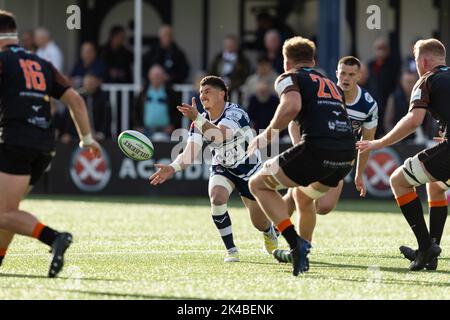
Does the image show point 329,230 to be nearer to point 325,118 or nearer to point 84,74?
point 325,118

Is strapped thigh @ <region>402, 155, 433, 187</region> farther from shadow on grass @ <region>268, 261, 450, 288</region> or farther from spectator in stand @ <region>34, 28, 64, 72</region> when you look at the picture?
spectator in stand @ <region>34, 28, 64, 72</region>

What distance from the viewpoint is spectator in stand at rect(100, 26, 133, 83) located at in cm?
2164

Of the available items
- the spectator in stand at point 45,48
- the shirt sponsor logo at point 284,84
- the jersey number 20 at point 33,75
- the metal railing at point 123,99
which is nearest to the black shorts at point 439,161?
the shirt sponsor logo at point 284,84

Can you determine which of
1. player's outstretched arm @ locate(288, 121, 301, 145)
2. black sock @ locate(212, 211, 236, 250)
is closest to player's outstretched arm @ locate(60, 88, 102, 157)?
black sock @ locate(212, 211, 236, 250)

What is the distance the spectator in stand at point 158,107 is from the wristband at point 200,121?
9.85 metres

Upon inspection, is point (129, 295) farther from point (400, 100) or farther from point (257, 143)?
point (400, 100)

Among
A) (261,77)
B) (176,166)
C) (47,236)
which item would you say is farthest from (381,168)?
(47,236)

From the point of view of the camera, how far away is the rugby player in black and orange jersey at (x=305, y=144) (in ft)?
30.2

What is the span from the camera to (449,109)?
9.66 meters

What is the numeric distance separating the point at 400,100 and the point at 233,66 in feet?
9.77

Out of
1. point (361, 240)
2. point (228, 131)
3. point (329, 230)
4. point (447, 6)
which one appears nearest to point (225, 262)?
point (228, 131)

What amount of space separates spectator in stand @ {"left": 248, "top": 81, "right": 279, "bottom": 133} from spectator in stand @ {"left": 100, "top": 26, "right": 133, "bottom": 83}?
330cm
